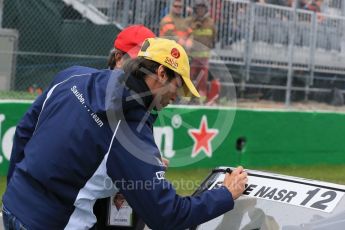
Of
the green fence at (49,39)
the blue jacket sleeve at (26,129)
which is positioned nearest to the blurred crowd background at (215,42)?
the green fence at (49,39)

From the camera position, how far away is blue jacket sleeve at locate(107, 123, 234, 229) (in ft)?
9.11

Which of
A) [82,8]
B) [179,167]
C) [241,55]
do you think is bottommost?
[179,167]

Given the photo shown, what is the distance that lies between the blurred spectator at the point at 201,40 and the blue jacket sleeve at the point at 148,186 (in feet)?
26.5

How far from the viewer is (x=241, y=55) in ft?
40.9

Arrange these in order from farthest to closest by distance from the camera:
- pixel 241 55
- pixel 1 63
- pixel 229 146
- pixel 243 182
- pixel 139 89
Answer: pixel 241 55 → pixel 229 146 → pixel 1 63 → pixel 243 182 → pixel 139 89

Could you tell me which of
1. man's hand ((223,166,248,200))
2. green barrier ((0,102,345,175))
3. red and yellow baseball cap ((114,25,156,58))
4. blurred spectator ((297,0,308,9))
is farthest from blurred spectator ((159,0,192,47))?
man's hand ((223,166,248,200))

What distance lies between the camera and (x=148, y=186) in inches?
110

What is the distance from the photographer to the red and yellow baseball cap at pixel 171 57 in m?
2.83

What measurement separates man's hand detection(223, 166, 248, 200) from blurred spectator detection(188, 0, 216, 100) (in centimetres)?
776

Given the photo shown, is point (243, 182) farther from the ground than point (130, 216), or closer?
farther from the ground

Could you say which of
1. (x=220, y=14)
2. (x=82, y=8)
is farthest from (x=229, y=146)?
(x=82, y=8)

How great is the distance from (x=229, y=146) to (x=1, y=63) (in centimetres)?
348

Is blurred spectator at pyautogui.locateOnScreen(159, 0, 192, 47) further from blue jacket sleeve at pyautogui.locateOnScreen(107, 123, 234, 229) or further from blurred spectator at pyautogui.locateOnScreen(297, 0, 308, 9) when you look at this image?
blue jacket sleeve at pyautogui.locateOnScreen(107, 123, 234, 229)

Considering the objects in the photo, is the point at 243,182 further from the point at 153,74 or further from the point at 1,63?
the point at 1,63
